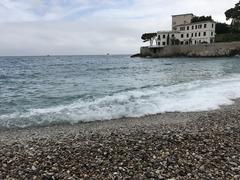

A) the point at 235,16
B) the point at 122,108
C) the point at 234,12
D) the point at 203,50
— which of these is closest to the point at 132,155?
the point at 122,108

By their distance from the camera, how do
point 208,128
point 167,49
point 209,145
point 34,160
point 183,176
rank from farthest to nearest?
point 167,49
point 208,128
point 209,145
point 34,160
point 183,176

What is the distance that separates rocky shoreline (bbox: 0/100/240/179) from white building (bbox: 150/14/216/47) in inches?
3320

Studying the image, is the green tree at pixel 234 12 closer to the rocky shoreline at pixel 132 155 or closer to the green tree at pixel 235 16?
the green tree at pixel 235 16

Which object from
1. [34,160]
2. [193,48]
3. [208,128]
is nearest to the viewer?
[34,160]

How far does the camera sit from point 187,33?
9544 centimetres

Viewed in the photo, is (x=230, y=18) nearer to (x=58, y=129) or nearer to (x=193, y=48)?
(x=193, y=48)

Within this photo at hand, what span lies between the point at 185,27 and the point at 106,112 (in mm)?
87804

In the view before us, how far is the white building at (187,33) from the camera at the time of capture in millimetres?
88812

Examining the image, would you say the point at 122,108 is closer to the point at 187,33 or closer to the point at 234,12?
the point at 187,33

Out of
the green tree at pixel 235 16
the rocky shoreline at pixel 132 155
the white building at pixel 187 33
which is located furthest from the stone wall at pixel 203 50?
the rocky shoreline at pixel 132 155

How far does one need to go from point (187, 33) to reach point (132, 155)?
93.6 m

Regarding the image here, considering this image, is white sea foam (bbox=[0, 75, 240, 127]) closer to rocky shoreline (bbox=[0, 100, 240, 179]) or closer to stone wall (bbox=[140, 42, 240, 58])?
rocky shoreline (bbox=[0, 100, 240, 179])

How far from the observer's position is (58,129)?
447 inches

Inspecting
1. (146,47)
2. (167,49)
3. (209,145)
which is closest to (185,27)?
(167,49)
